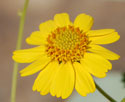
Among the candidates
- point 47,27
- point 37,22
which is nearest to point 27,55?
point 47,27

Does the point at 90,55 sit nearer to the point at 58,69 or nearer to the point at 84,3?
the point at 58,69

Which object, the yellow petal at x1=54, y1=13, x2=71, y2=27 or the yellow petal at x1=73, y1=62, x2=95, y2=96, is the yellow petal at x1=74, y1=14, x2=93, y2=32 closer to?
the yellow petal at x1=54, y1=13, x2=71, y2=27

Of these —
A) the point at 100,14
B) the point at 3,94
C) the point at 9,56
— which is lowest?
the point at 3,94

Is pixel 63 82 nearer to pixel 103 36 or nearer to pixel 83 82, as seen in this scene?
pixel 83 82

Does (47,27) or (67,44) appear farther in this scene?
(47,27)

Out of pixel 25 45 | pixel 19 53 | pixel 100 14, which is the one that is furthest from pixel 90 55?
pixel 100 14

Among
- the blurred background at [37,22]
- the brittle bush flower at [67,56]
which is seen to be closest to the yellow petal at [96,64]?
the brittle bush flower at [67,56]
